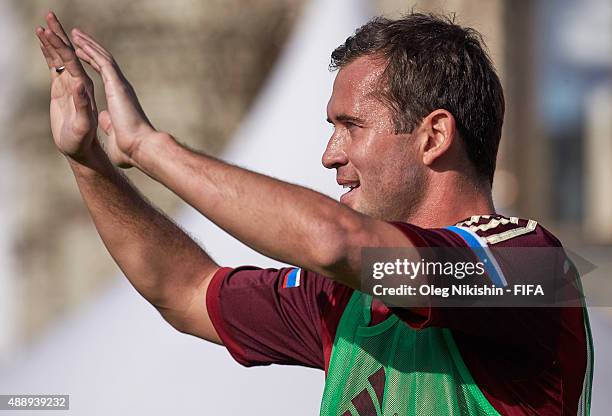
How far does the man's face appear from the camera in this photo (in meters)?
1.79

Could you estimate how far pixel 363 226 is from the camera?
4.90 ft

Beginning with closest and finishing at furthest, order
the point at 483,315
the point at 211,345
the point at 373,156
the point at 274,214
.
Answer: the point at 274,214, the point at 483,315, the point at 373,156, the point at 211,345

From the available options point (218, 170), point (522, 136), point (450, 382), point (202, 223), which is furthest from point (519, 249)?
point (522, 136)

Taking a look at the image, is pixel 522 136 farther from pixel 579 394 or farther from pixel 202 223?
pixel 579 394

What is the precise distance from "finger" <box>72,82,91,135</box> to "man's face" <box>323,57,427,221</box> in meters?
0.42

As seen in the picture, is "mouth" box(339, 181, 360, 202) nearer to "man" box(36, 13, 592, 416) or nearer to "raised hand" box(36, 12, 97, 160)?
"man" box(36, 13, 592, 416)

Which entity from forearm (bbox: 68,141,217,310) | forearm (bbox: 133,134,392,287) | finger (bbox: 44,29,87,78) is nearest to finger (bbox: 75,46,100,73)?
finger (bbox: 44,29,87,78)

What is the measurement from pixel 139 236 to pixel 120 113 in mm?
564

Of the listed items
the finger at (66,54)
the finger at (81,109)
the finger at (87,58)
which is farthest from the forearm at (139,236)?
the finger at (87,58)

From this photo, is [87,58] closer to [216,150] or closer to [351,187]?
[351,187]

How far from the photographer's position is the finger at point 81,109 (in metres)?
1.81

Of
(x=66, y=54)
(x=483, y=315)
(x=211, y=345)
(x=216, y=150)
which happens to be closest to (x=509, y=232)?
(x=483, y=315)

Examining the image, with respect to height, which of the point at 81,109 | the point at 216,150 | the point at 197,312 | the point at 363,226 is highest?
the point at 216,150

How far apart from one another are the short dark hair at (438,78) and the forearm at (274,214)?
0.37m
